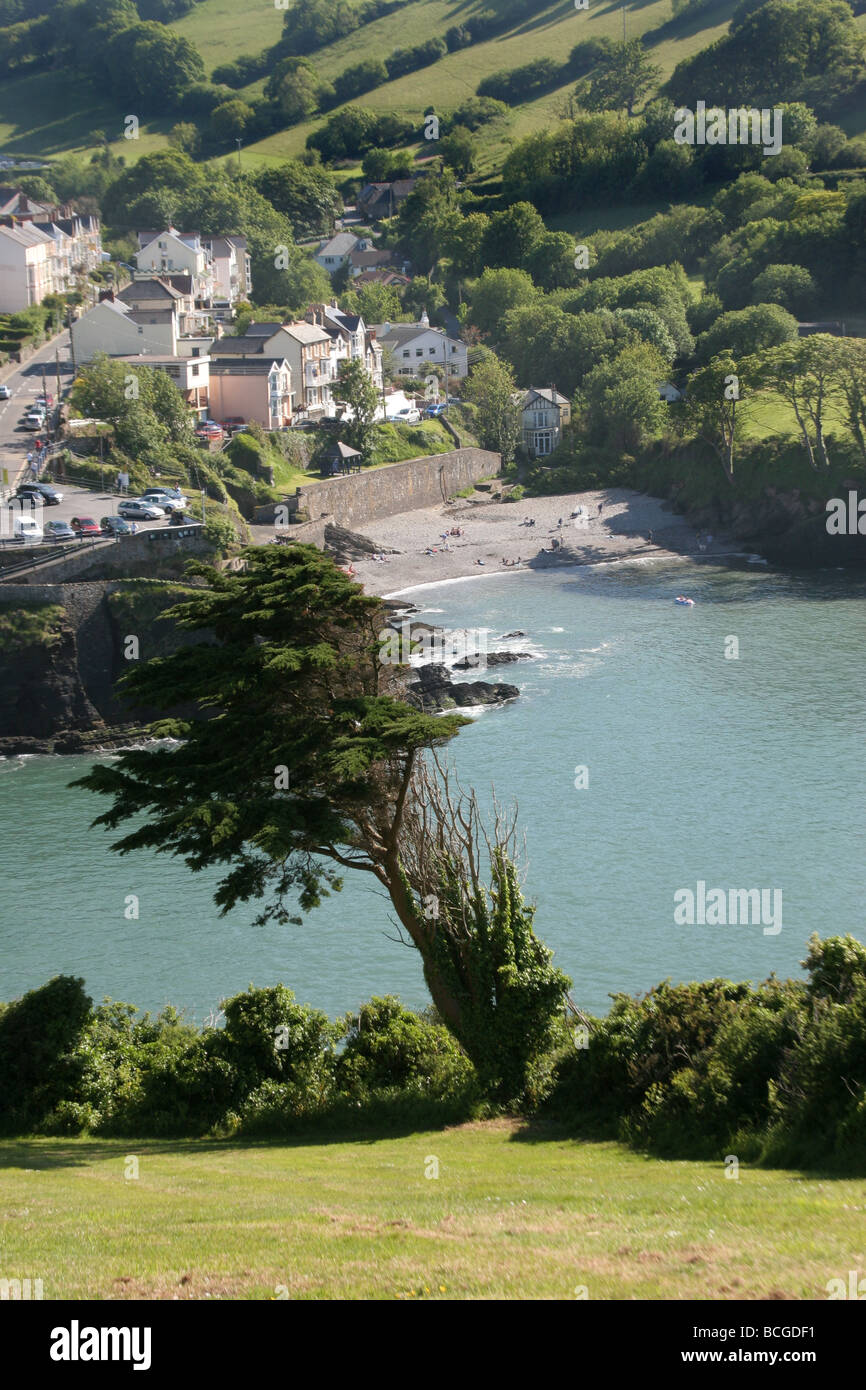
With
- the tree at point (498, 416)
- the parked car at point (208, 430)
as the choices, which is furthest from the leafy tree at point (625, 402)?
the parked car at point (208, 430)

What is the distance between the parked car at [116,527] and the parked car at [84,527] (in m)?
0.30

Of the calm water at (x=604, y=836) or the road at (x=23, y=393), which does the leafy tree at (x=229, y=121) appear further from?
the calm water at (x=604, y=836)

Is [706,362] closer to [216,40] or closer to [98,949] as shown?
[98,949]

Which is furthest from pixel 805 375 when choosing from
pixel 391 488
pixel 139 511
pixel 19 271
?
pixel 19 271

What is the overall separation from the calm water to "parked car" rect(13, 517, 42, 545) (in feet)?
32.2

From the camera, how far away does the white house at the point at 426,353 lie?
100 meters

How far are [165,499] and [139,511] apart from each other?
2.38m

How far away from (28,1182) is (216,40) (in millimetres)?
206381

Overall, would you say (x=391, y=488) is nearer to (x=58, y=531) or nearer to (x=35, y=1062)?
(x=58, y=531)

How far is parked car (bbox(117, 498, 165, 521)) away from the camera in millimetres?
56906

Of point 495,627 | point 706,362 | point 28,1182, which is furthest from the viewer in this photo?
point 706,362

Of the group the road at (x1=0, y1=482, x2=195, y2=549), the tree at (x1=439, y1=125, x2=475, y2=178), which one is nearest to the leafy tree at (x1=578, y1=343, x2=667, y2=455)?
the road at (x1=0, y1=482, x2=195, y2=549)
